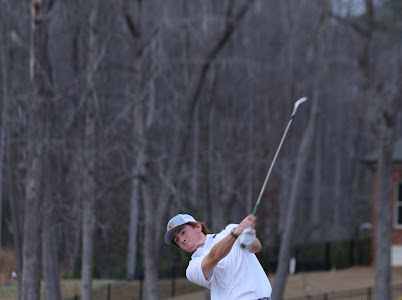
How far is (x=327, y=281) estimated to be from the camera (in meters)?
21.8

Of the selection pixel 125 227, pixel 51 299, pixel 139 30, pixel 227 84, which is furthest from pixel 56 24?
pixel 227 84

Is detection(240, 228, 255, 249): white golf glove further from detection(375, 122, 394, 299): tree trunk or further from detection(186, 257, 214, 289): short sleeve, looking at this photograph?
detection(375, 122, 394, 299): tree trunk

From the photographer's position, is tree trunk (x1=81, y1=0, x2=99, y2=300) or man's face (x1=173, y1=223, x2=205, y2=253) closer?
man's face (x1=173, y1=223, x2=205, y2=253)

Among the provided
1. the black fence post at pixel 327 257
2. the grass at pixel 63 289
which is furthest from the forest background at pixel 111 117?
the black fence post at pixel 327 257

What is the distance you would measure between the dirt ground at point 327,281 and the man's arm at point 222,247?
577 inches

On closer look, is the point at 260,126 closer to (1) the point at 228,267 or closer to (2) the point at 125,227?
(2) the point at 125,227

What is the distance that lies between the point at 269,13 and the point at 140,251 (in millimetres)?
13661

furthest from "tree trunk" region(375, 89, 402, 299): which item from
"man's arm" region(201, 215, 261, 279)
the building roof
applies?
"man's arm" region(201, 215, 261, 279)

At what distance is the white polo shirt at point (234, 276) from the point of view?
474 cm

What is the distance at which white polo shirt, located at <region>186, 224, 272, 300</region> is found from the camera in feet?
15.6

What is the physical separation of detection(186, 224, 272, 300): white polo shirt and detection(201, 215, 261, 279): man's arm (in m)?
0.09

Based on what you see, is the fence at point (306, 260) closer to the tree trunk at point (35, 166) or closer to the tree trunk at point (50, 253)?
the tree trunk at point (50, 253)

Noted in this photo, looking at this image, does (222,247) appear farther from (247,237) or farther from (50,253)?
(50,253)

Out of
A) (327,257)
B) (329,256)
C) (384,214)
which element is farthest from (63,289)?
(329,256)
